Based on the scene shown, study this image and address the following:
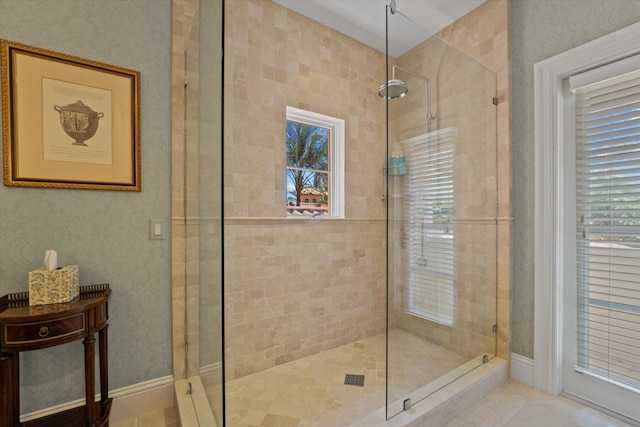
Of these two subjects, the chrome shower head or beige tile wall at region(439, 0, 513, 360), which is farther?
beige tile wall at region(439, 0, 513, 360)

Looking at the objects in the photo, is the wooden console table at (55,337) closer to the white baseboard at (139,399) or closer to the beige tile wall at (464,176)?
the white baseboard at (139,399)

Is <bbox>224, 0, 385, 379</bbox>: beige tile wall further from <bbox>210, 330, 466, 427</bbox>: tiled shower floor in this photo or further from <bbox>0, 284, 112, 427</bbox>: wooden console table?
<bbox>0, 284, 112, 427</bbox>: wooden console table

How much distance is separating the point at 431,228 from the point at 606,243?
994 mm

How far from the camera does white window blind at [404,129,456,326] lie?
1.68 metres

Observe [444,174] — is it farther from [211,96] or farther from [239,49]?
[239,49]

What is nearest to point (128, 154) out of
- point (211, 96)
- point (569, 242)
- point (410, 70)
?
point (211, 96)

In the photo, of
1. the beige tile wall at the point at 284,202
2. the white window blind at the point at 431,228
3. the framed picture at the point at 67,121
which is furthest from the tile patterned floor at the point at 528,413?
the framed picture at the point at 67,121

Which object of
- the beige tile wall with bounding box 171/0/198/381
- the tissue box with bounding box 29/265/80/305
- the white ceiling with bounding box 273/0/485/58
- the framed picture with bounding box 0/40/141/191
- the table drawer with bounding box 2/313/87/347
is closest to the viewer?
the table drawer with bounding box 2/313/87/347

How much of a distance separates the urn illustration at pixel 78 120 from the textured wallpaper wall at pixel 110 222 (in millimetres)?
246

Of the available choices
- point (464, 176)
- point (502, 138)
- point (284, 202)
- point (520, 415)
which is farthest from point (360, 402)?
point (502, 138)

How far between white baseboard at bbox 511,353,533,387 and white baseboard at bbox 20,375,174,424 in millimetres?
2275

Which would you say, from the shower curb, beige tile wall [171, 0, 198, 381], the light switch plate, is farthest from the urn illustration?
the shower curb

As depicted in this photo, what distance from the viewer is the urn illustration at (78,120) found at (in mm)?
1562

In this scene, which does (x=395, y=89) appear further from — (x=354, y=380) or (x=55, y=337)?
(x=55, y=337)
